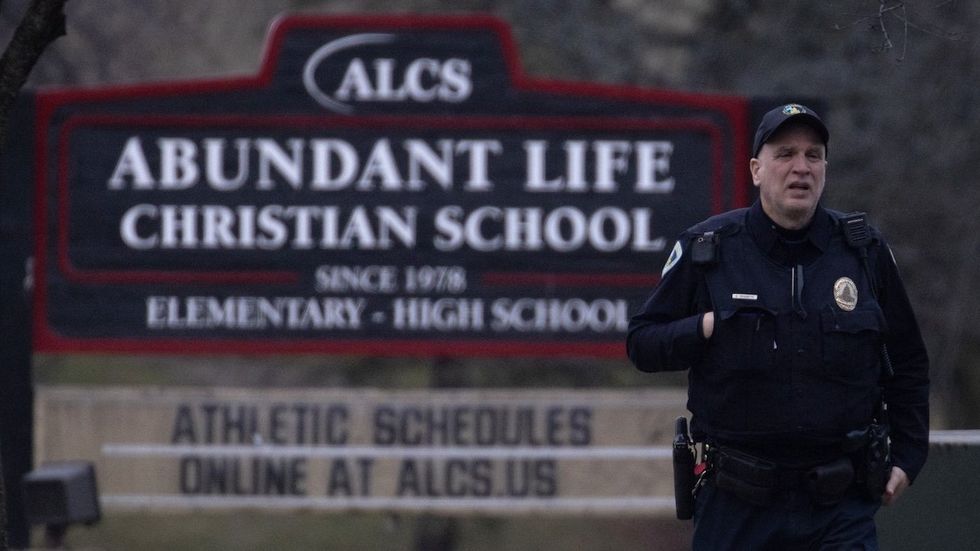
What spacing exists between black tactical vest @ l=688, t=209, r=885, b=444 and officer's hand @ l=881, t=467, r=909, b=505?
0.19 metres

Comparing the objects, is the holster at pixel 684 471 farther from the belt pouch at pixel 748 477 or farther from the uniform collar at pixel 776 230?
the uniform collar at pixel 776 230

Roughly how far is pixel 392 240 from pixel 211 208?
0.97 m

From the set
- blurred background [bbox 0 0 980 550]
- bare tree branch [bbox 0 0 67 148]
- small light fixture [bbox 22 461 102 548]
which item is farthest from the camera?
blurred background [bbox 0 0 980 550]

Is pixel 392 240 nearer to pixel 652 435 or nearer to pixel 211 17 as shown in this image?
pixel 652 435

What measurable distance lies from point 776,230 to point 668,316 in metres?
0.38

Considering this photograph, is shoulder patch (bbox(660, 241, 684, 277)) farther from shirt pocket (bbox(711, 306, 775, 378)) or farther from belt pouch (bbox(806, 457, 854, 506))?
belt pouch (bbox(806, 457, 854, 506))

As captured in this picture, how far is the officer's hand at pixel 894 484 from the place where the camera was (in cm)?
416

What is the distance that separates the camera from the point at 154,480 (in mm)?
8188

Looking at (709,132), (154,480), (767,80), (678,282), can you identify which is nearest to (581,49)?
(767,80)

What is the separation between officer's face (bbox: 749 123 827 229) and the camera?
13.2ft

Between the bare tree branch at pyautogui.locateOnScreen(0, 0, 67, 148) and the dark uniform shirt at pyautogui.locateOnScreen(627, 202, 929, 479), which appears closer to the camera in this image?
the dark uniform shirt at pyautogui.locateOnScreen(627, 202, 929, 479)

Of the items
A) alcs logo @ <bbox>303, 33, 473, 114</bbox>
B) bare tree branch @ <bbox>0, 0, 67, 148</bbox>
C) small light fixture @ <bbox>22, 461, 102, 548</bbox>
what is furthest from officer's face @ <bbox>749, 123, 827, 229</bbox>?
small light fixture @ <bbox>22, 461, 102, 548</bbox>

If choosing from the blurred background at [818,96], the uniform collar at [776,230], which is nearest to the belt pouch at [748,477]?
the uniform collar at [776,230]

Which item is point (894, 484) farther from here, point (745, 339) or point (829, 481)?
point (745, 339)
